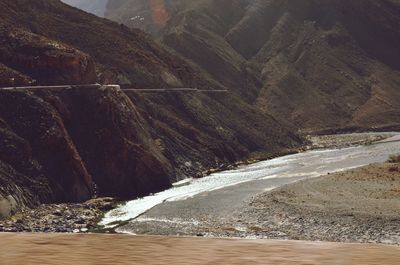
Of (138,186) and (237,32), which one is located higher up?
(237,32)

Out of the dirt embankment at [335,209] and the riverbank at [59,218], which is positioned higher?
the riverbank at [59,218]

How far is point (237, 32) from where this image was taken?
131m

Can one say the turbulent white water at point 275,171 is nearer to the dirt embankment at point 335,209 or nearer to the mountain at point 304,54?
the dirt embankment at point 335,209

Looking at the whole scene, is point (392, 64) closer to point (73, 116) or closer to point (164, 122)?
point (164, 122)

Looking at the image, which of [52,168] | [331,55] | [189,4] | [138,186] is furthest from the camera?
[189,4]

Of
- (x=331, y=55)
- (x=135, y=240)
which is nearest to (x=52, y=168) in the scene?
(x=135, y=240)

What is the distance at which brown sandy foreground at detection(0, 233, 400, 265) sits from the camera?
441cm

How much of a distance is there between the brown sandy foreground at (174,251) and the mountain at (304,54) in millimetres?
90698

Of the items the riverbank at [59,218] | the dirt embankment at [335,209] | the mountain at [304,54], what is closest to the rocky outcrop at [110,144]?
the riverbank at [59,218]

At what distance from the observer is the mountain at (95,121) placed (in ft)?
126

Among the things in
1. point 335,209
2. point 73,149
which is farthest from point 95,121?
point 335,209

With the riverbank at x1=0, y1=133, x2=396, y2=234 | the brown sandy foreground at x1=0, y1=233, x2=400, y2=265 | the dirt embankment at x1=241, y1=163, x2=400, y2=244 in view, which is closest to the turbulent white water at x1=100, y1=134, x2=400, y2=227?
the riverbank at x1=0, y1=133, x2=396, y2=234

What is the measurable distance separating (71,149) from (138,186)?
577 centimetres

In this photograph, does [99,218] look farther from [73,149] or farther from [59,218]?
[73,149]
